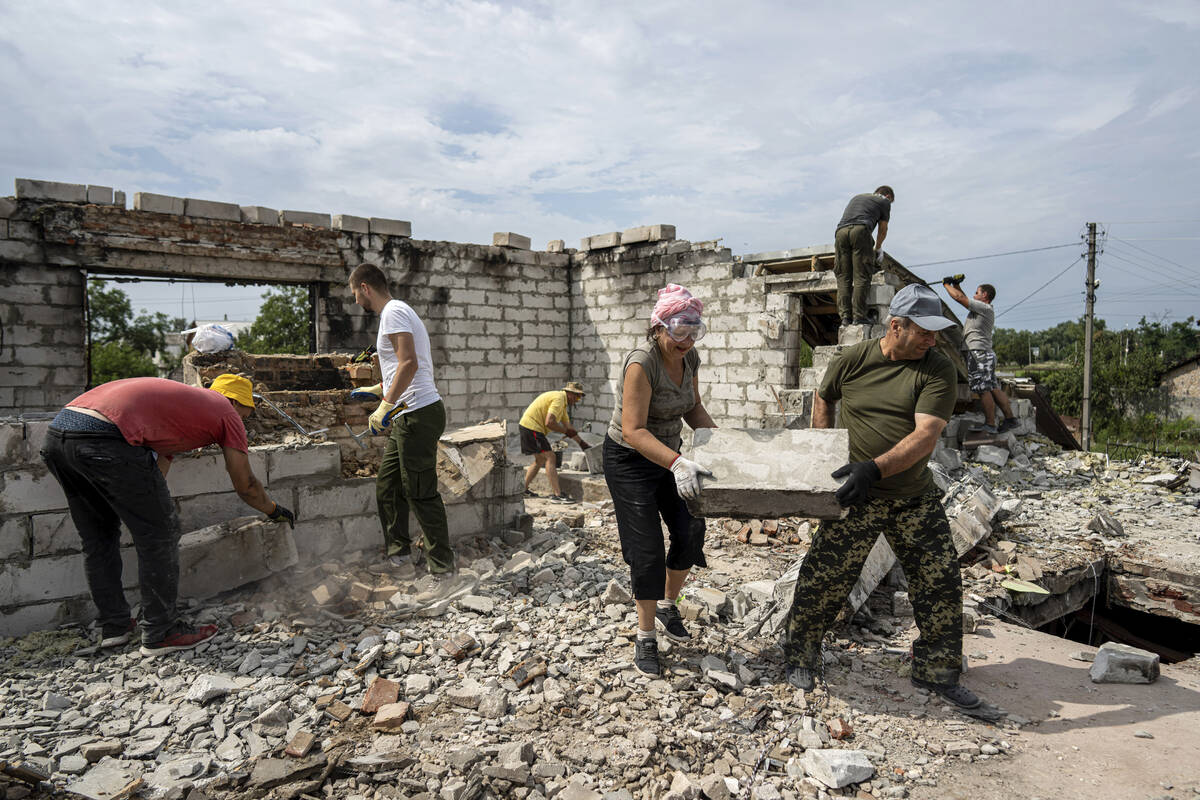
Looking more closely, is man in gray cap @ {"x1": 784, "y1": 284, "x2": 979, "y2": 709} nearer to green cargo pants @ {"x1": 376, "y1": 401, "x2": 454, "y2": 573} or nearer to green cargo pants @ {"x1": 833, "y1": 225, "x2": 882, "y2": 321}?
green cargo pants @ {"x1": 376, "y1": 401, "x2": 454, "y2": 573}

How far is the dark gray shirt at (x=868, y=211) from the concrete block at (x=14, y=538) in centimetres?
703

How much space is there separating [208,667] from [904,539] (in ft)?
10.9

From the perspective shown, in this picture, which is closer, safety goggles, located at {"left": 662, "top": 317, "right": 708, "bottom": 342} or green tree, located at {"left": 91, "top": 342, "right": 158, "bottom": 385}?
safety goggles, located at {"left": 662, "top": 317, "right": 708, "bottom": 342}

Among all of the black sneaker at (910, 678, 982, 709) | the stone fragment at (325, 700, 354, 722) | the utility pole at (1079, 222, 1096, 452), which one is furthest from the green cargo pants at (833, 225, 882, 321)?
the utility pole at (1079, 222, 1096, 452)

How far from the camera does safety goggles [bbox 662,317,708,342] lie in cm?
292

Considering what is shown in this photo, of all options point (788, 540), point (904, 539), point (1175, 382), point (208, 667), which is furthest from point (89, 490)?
point (1175, 382)

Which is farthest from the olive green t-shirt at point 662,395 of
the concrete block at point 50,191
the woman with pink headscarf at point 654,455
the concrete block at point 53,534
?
the concrete block at point 50,191

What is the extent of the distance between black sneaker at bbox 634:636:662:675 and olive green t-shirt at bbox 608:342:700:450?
0.93 m

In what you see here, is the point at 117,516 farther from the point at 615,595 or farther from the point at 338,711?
the point at 615,595

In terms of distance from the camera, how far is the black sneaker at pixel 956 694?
2.94 m

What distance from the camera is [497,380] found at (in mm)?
10484

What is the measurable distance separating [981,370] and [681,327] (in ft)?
22.6

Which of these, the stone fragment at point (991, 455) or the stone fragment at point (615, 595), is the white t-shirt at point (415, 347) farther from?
the stone fragment at point (991, 455)

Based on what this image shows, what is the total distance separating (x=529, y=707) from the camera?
9.48 feet
